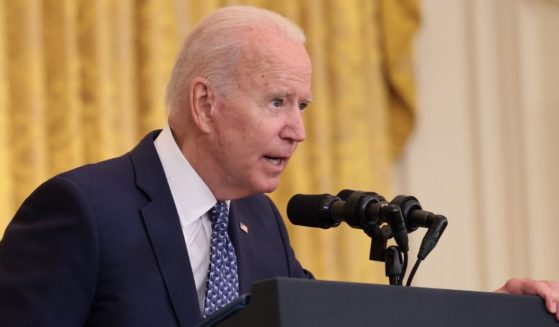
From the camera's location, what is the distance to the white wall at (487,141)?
4.98 meters

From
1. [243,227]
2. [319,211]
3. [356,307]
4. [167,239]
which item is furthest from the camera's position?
[243,227]

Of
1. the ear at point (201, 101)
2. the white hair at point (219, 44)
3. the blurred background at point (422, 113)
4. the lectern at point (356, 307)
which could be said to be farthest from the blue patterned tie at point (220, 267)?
the blurred background at point (422, 113)

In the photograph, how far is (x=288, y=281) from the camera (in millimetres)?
1751

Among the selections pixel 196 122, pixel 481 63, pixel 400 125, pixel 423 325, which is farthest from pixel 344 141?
pixel 423 325

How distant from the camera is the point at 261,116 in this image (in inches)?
109

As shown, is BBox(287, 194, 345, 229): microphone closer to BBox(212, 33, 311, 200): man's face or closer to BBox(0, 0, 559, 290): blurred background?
BBox(212, 33, 311, 200): man's face

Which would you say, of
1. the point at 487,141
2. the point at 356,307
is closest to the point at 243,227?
the point at 356,307

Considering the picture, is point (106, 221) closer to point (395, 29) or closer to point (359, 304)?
point (359, 304)

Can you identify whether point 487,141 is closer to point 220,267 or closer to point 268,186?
point 268,186

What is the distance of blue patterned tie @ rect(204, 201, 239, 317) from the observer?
266 centimetres

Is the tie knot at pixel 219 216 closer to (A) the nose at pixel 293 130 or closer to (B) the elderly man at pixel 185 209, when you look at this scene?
(B) the elderly man at pixel 185 209

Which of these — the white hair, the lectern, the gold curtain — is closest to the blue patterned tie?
the white hair

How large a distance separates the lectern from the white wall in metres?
2.94

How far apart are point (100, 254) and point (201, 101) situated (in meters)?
0.53
